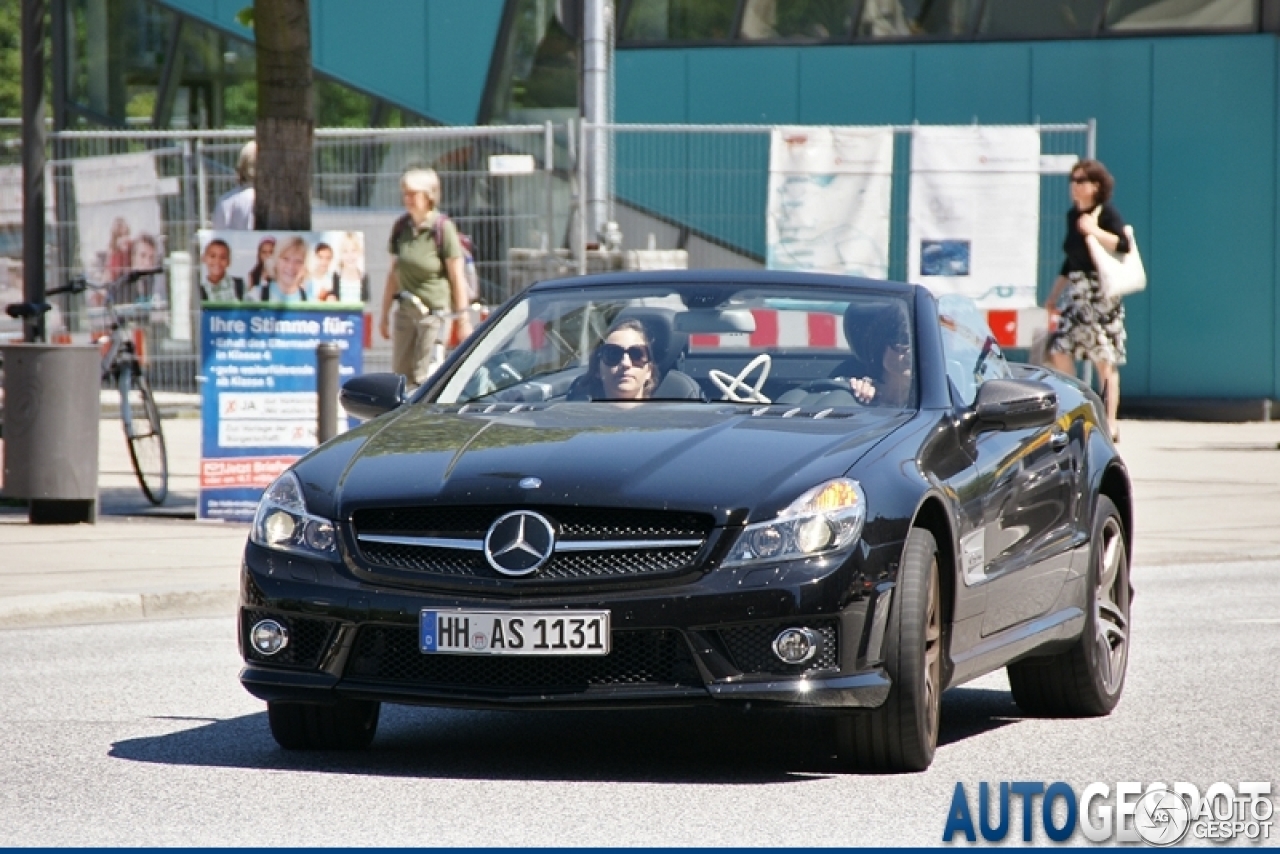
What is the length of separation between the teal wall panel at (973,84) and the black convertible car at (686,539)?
16.0 metres

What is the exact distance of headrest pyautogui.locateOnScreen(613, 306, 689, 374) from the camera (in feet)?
25.3

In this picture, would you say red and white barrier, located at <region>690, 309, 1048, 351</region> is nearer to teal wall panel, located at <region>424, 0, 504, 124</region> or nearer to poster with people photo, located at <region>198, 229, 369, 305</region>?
poster with people photo, located at <region>198, 229, 369, 305</region>

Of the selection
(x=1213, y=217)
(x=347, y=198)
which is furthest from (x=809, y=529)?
(x=1213, y=217)

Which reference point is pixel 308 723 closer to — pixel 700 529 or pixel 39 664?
pixel 700 529

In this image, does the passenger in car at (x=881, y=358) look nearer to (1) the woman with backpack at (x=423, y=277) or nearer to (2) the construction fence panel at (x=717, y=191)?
(1) the woman with backpack at (x=423, y=277)

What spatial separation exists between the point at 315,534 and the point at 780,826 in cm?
156

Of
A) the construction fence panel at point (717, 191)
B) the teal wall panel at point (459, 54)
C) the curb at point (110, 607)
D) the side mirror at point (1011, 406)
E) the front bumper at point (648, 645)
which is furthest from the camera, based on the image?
the teal wall panel at point (459, 54)

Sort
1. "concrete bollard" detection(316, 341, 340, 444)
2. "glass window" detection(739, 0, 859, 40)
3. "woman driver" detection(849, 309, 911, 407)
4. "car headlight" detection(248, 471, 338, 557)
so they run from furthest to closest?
"glass window" detection(739, 0, 859, 40)
"concrete bollard" detection(316, 341, 340, 444)
"woman driver" detection(849, 309, 911, 407)
"car headlight" detection(248, 471, 338, 557)

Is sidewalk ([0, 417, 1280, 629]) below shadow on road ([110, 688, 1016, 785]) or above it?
below

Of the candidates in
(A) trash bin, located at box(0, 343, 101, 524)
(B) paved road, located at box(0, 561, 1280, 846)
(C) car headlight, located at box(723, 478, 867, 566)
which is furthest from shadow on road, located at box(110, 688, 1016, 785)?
(A) trash bin, located at box(0, 343, 101, 524)

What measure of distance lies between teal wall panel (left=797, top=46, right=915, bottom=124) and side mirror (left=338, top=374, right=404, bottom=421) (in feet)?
53.7

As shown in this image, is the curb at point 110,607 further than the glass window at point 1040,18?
No

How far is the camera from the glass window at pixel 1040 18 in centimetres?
2303

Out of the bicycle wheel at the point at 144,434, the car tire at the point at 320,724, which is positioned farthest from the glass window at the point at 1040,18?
the car tire at the point at 320,724
